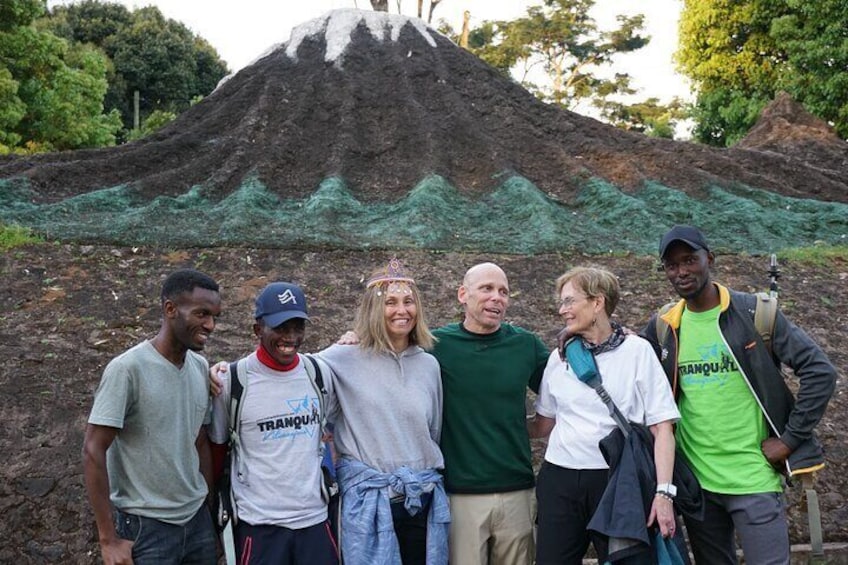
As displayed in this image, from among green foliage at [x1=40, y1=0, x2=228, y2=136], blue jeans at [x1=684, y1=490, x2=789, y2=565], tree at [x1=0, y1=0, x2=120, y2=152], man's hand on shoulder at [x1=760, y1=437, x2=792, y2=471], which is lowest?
blue jeans at [x1=684, y1=490, x2=789, y2=565]

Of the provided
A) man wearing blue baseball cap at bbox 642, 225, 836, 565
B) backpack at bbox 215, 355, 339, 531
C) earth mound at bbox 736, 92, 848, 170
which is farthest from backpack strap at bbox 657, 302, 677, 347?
earth mound at bbox 736, 92, 848, 170

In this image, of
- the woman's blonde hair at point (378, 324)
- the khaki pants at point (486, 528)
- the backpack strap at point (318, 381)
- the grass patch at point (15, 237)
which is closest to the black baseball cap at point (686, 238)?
the woman's blonde hair at point (378, 324)

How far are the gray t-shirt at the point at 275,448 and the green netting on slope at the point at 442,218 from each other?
220 inches

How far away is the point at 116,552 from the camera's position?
2.81 metres

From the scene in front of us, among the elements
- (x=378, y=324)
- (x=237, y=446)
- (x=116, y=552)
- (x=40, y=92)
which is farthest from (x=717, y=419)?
(x=40, y=92)

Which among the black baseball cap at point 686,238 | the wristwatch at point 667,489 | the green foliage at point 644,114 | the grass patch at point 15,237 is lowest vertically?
the wristwatch at point 667,489

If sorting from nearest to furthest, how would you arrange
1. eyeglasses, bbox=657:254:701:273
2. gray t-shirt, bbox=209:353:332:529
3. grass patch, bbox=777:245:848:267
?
gray t-shirt, bbox=209:353:332:529 < eyeglasses, bbox=657:254:701:273 < grass patch, bbox=777:245:848:267

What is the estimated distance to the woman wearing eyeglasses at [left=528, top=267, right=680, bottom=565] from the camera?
3.13 m

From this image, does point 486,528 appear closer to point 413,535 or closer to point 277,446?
point 413,535

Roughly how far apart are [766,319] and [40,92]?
61.7 feet

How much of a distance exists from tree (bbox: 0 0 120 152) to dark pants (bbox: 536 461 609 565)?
1591 cm

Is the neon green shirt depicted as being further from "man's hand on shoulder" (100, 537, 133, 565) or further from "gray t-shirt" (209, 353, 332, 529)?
"man's hand on shoulder" (100, 537, 133, 565)

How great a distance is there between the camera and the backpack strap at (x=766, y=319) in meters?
3.27

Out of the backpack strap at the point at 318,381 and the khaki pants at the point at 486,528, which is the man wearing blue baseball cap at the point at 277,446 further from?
the khaki pants at the point at 486,528
